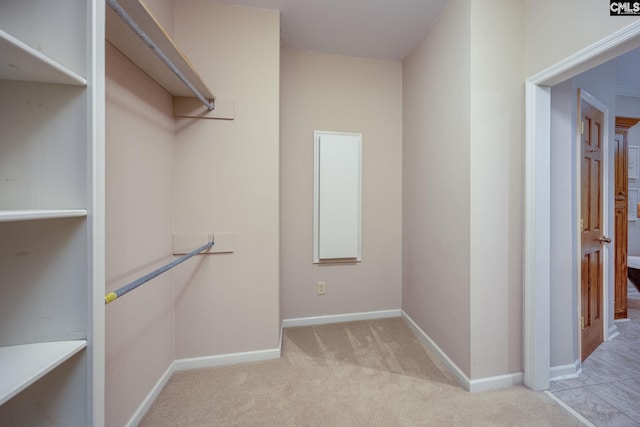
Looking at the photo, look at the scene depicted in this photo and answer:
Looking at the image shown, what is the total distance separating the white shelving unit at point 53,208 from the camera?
660 mm

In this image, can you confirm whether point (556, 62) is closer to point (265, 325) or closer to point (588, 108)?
point (588, 108)

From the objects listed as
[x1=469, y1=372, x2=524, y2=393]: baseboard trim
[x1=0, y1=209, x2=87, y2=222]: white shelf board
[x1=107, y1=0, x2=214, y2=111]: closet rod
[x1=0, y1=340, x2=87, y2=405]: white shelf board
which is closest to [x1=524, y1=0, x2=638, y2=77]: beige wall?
[x1=469, y1=372, x2=524, y2=393]: baseboard trim

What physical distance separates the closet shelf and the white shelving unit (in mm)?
314

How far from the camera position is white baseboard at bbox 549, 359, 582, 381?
1.70 metres

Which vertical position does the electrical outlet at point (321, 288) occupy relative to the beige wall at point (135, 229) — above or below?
below

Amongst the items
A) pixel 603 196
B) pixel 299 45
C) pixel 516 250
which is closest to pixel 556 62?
pixel 516 250

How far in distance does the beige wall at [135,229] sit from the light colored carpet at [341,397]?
0.93 feet

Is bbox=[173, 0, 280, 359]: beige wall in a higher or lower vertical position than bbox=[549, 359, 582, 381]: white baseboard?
higher

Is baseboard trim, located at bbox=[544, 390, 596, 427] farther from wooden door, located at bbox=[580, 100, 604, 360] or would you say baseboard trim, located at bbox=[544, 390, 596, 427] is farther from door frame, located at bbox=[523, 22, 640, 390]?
wooden door, located at bbox=[580, 100, 604, 360]

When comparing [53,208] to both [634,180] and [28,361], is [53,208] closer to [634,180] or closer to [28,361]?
[28,361]

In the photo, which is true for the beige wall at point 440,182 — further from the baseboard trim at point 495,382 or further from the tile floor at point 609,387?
the tile floor at point 609,387

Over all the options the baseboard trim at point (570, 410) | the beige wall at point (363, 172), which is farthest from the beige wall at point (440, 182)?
the baseboard trim at point (570, 410)

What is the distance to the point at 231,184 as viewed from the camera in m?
1.84

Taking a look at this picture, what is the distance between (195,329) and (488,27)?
115 inches
